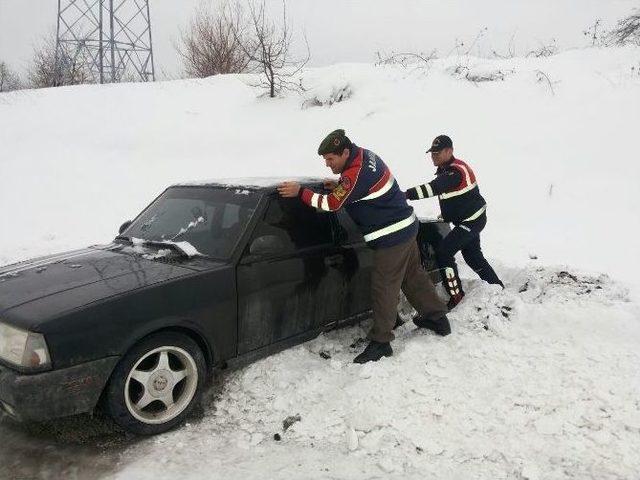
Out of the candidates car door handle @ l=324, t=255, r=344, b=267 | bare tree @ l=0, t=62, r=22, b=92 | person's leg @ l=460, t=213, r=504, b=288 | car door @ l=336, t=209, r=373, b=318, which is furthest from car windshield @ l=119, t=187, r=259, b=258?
bare tree @ l=0, t=62, r=22, b=92

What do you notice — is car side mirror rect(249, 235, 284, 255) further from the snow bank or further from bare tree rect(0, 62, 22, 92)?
bare tree rect(0, 62, 22, 92)

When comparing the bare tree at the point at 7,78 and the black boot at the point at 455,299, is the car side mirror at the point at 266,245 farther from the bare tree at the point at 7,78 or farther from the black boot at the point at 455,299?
the bare tree at the point at 7,78

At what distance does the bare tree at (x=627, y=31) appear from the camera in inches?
492

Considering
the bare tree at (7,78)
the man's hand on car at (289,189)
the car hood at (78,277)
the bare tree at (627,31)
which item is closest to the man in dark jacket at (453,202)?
the man's hand on car at (289,189)

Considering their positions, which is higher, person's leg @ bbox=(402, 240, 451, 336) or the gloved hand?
the gloved hand

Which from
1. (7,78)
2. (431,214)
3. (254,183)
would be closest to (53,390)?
(254,183)

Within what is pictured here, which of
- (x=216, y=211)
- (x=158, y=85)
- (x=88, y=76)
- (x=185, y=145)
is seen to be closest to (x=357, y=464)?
(x=216, y=211)

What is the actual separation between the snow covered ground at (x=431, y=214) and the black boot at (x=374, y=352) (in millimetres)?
128

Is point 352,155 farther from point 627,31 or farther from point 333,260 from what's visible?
point 627,31

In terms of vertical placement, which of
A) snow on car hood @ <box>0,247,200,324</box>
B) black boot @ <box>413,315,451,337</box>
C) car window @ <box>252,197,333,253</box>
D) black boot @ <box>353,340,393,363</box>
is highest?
car window @ <box>252,197,333,253</box>

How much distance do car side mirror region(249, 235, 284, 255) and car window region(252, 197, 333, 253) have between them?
29 mm

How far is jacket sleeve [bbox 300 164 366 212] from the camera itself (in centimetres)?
382

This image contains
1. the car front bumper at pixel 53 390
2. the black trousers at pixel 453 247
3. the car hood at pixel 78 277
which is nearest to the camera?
the car front bumper at pixel 53 390

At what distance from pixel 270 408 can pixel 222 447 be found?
472mm
